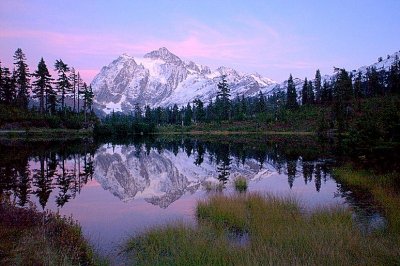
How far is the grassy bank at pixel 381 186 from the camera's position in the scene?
13391mm

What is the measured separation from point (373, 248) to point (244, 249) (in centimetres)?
Answer: 316

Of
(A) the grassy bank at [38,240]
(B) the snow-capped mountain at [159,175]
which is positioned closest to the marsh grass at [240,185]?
(B) the snow-capped mountain at [159,175]

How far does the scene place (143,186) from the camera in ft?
87.4

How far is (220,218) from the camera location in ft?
49.3

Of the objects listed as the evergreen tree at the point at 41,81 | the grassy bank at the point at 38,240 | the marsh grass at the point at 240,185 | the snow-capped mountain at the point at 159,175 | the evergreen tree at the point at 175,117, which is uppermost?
the evergreen tree at the point at 41,81

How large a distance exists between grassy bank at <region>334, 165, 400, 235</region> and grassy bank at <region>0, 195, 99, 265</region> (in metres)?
9.40

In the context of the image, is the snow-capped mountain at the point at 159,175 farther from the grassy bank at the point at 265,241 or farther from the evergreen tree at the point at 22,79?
the evergreen tree at the point at 22,79

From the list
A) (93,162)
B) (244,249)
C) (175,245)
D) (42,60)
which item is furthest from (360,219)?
(42,60)

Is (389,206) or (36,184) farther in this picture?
(36,184)

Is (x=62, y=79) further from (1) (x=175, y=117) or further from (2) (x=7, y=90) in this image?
(1) (x=175, y=117)

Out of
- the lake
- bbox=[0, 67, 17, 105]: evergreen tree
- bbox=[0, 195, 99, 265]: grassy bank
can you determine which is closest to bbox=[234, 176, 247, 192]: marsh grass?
the lake

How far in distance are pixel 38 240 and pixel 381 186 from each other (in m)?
17.0

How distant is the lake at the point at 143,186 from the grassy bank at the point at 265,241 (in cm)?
129

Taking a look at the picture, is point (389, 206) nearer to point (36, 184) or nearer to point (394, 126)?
point (394, 126)
